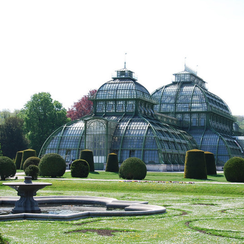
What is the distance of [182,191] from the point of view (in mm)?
31297

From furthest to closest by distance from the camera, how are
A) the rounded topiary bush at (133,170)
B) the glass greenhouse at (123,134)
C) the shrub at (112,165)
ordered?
the glass greenhouse at (123,134)
the shrub at (112,165)
the rounded topiary bush at (133,170)

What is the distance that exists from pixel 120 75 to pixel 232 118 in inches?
1192

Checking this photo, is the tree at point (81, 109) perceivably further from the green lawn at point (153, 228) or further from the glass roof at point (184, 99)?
the green lawn at point (153, 228)

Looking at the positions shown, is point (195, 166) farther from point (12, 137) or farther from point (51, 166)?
point (12, 137)

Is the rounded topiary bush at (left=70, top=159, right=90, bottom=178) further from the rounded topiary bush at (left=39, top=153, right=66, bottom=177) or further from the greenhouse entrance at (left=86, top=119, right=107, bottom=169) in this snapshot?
the greenhouse entrance at (left=86, top=119, right=107, bottom=169)

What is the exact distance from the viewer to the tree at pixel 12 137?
82.8 meters

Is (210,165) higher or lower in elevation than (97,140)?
lower

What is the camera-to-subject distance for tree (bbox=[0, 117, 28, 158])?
272ft

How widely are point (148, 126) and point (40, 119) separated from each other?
25069 mm

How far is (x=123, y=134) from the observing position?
65.9m

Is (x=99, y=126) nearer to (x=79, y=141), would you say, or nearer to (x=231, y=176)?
(x=79, y=141)

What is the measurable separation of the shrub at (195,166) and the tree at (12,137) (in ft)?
153

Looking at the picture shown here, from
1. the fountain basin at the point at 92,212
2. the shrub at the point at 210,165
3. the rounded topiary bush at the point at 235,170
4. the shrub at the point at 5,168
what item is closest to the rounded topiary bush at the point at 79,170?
the shrub at the point at 5,168

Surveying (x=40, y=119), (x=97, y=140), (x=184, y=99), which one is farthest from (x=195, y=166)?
(x=40, y=119)
